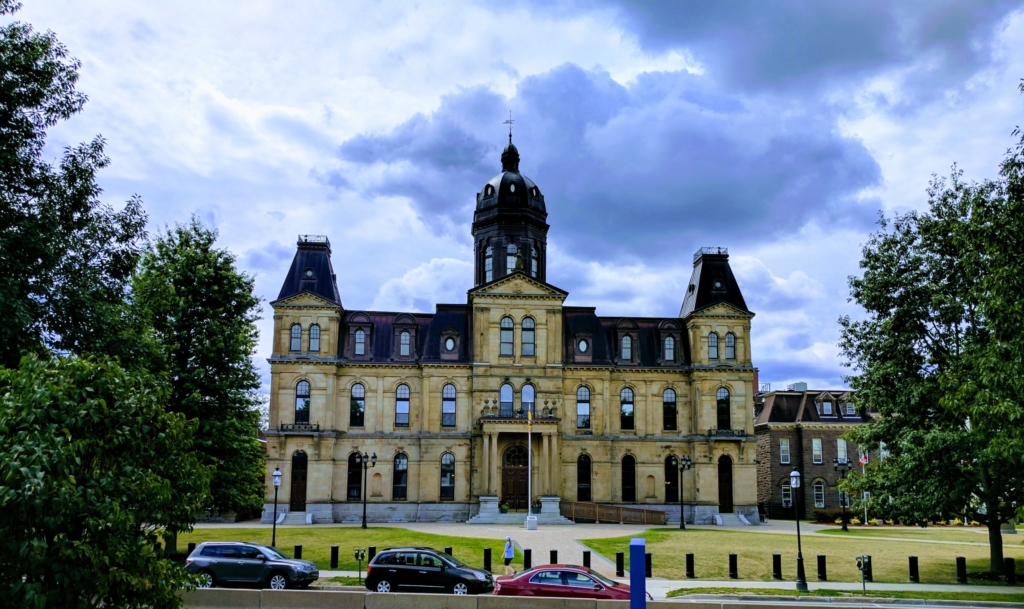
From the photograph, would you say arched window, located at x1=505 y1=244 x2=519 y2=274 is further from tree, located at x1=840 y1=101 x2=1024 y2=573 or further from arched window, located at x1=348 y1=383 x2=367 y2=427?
tree, located at x1=840 y1=101 x2=1024 y2=573

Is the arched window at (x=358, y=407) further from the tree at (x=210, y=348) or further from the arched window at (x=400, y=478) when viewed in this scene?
the tree at (x=210, y=348)

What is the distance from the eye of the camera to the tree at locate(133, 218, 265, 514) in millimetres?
33875

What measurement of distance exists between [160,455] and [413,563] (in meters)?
13.4

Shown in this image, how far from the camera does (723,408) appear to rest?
195 feet

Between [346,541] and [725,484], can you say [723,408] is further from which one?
[346,541]

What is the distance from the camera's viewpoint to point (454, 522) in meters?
55.2

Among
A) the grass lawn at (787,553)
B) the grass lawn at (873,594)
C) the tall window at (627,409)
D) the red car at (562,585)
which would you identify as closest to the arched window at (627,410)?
the tall window at (627,409)

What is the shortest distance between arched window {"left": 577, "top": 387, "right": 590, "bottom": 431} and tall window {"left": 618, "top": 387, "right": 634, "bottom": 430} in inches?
98.9

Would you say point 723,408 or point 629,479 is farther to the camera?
point 723,408

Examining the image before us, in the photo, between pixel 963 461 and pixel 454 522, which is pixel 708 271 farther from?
pixel 963 461

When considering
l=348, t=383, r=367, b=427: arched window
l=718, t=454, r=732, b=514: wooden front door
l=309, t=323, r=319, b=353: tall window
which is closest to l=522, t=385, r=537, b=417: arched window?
l=348, t=383, r=367, b=427: arched window

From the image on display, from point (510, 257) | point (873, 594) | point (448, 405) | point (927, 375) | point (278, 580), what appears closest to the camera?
point (278, 580)

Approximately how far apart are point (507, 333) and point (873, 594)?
115 feet

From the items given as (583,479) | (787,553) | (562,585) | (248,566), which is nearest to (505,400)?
(583,479)
